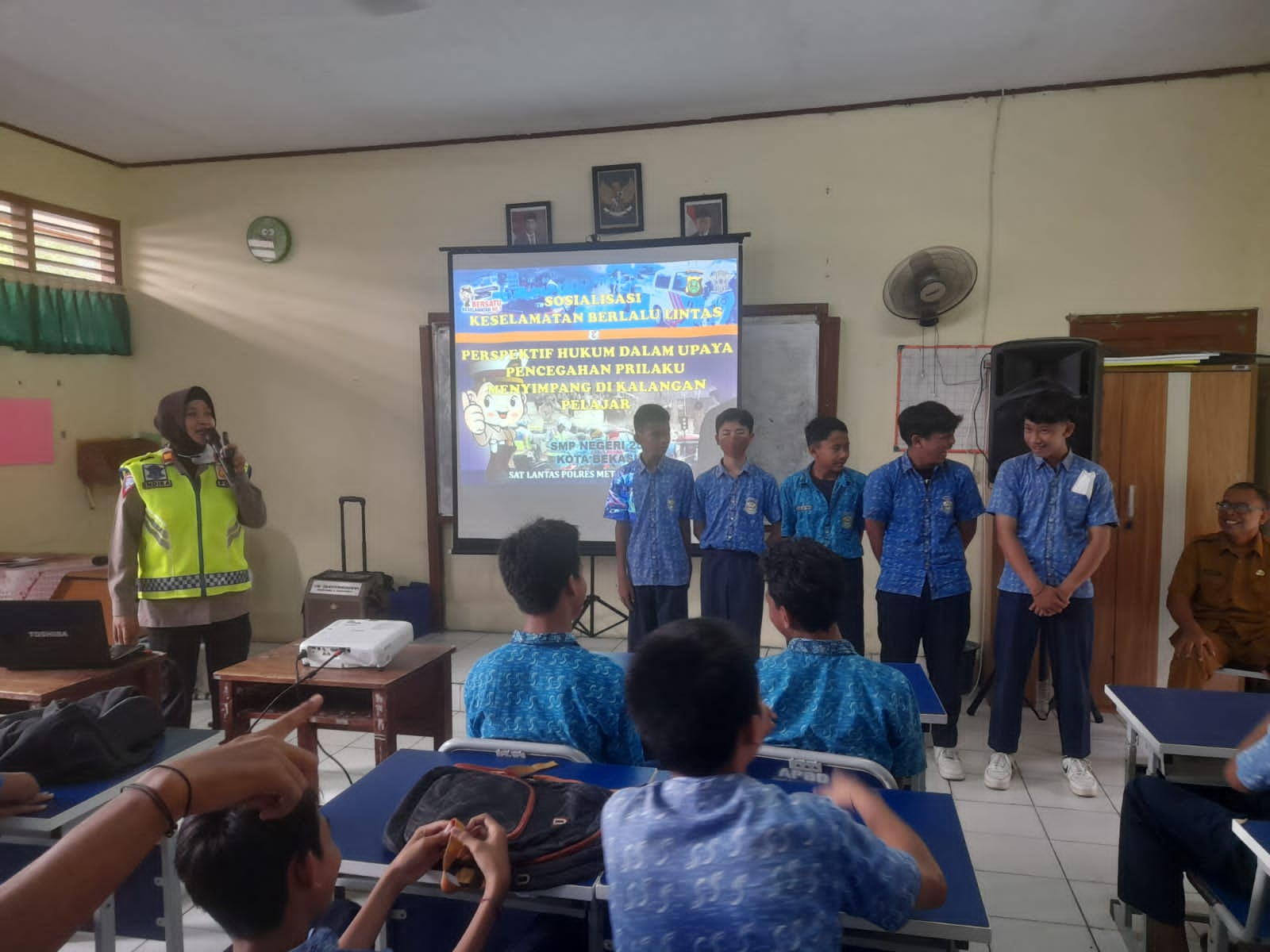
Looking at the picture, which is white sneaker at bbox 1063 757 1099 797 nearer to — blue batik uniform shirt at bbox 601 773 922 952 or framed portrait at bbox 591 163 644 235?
blue batik uniform shirt at bbox 601 773 922 952

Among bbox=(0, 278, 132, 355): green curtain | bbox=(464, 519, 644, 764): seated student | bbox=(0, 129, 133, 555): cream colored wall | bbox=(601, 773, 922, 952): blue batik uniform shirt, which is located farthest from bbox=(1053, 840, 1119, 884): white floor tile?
bbox=(0, 278, 132, 355): green curtain

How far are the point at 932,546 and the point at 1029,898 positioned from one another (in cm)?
128

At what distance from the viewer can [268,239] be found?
17.4ft

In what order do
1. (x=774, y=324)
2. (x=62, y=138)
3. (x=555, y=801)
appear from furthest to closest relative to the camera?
(x=62, y=138), (x=774, y=324), (x=555, y=801)

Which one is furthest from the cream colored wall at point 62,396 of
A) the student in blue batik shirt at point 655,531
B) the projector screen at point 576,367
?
the student in blue batik shirt at point 655,531

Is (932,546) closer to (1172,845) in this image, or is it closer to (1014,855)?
(1014,855)

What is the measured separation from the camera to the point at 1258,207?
4066mm

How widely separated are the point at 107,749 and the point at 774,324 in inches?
150

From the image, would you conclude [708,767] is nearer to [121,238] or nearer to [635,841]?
[635,841]

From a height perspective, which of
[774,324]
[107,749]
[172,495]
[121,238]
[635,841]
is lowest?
[107,749]

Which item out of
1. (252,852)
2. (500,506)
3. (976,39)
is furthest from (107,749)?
(976,39)

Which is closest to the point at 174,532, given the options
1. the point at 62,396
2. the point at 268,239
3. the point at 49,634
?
the point at 49,634

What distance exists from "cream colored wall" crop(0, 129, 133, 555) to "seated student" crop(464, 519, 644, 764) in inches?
174

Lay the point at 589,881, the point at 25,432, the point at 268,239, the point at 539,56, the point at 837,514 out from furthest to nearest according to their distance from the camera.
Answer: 1. the point at 268,239
2. the point at 25,432
3. the point at 539,56
4. the point at 837,514
5. the point at 589,881
